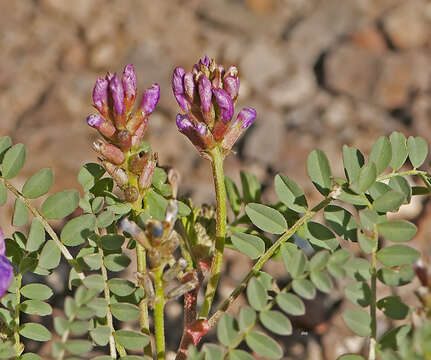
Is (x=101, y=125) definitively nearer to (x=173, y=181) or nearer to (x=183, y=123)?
(x=183, y=123)

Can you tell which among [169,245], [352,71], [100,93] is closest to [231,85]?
[100,93]

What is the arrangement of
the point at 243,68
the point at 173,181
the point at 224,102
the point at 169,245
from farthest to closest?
the point at 243,68
the point at 173,181
the point at 224,102
the point at 169,245

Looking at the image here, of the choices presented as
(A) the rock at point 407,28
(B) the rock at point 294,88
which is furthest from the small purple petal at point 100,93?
(A) the rock at point 407,28

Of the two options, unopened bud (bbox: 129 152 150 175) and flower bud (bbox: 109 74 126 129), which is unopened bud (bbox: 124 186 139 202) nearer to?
unopened bud (bbox: 129 152 150 175)

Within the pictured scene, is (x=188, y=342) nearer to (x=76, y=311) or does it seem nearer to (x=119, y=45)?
(x=76, y=311)

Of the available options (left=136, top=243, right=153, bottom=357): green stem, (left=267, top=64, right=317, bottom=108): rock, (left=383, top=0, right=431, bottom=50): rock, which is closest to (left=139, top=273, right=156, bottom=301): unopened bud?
(left=136, top=243, right=153, bottom=357): green stem

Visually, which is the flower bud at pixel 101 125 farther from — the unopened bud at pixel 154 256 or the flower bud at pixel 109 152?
the unopened bud at pixel 154 256
